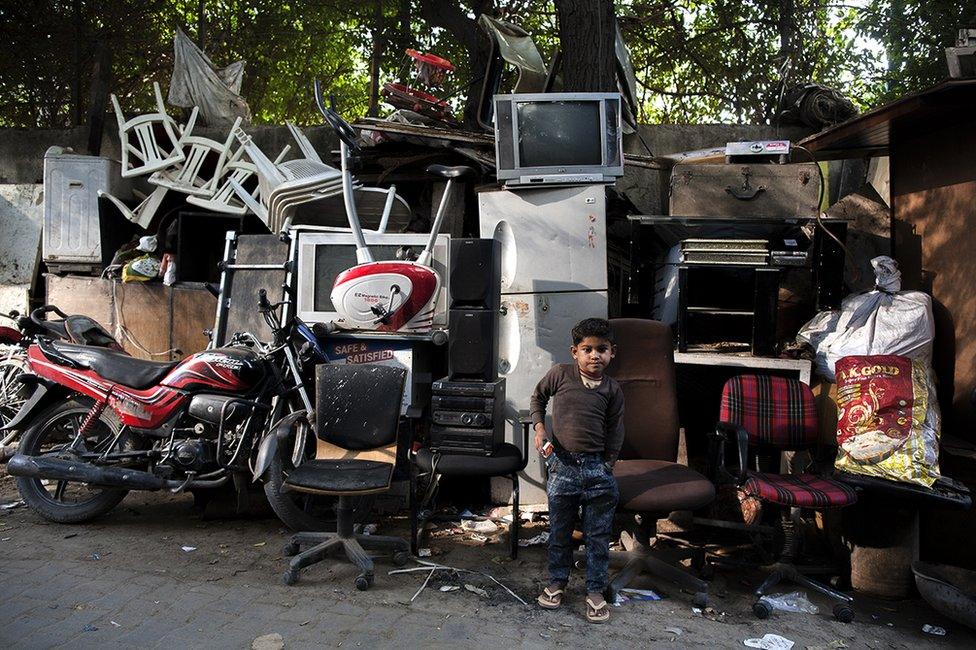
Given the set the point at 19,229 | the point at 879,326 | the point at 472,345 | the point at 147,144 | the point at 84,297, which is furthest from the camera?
the point at 19,229

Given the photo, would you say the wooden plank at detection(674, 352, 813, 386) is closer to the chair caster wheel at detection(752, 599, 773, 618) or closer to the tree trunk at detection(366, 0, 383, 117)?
the chair caster wheel at detection(752, 599, 773, 618)

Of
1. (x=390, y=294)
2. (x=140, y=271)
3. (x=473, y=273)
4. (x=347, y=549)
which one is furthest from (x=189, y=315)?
(x=347, y=549)

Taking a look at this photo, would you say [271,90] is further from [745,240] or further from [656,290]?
[745,240]

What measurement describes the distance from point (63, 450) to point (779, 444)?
14.3 ft

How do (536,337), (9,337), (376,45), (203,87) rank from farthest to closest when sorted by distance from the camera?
(376,45)
(203,87)
(9,337)
(536,337)

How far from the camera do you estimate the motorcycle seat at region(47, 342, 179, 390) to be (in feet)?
15.4

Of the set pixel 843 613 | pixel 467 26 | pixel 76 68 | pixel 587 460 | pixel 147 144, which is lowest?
pixel 843 613

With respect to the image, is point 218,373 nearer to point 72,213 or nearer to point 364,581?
point 364,581

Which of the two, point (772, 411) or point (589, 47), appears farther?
point (589, 47)

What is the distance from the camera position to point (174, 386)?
4656 mm

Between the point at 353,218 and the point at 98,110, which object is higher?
the point at 98,110

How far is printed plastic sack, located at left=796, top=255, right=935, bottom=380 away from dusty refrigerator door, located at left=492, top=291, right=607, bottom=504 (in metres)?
1.42

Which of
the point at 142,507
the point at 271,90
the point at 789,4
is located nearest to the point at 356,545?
the point at 142,507

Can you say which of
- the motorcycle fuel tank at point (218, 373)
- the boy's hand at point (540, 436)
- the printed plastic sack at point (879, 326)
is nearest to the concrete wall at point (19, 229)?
the motorcycle fuel tank at point (218, 373)
